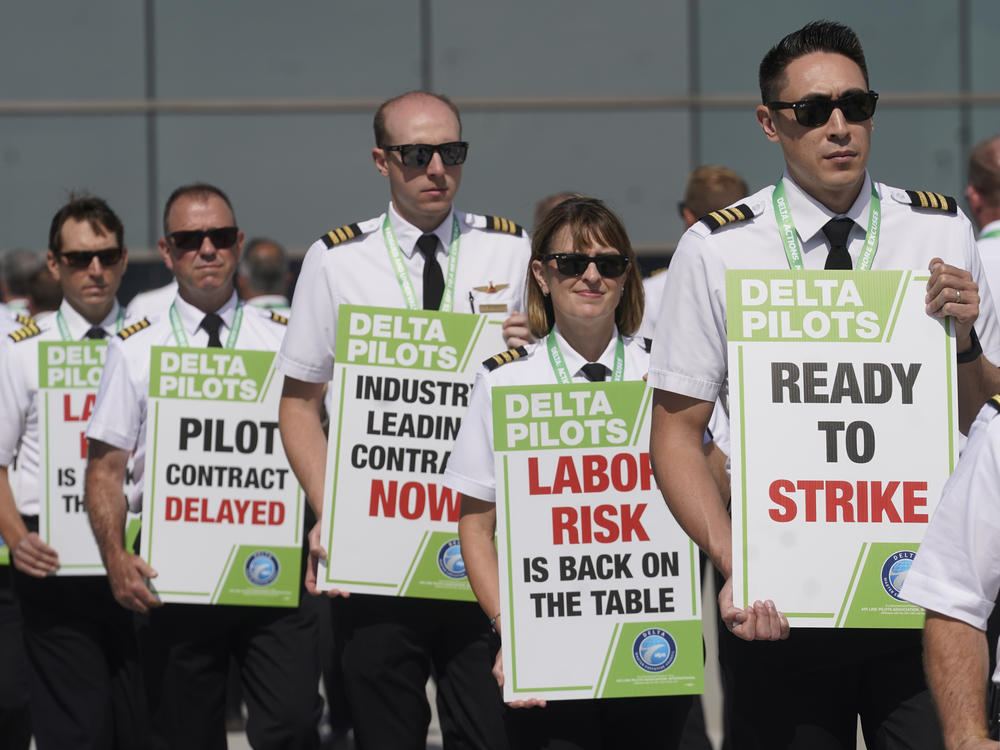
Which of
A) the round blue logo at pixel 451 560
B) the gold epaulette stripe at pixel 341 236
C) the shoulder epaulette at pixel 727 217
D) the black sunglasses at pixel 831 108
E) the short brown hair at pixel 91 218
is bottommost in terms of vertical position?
the round blue logo at pixel 451 560

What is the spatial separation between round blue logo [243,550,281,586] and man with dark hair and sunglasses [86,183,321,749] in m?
0.15

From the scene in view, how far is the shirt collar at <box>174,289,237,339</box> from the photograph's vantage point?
246 inches

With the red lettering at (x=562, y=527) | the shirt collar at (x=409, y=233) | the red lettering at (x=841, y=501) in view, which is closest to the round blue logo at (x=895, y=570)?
the red lettering at (x=841, y=501)

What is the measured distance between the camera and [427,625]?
5289 millimetres

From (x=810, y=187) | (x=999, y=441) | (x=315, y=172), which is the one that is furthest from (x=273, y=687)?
(x=315, y=172)

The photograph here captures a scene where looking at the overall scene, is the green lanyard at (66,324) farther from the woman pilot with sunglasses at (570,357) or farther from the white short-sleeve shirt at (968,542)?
the white short-sleeve shirt at (968,542)

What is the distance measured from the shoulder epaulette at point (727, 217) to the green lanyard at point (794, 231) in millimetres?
64

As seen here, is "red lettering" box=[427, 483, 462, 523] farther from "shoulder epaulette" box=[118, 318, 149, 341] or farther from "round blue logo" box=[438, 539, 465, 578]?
"shoulder epaulette" box=[118, 318, 149, 341]

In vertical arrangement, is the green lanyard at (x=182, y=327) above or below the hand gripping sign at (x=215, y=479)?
above

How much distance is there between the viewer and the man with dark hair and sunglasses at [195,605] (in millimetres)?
5941

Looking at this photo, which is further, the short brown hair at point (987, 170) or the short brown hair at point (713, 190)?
the short brown hair at point (713, 190)

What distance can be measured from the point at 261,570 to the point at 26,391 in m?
1.50

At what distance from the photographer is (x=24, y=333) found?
6.98 metres

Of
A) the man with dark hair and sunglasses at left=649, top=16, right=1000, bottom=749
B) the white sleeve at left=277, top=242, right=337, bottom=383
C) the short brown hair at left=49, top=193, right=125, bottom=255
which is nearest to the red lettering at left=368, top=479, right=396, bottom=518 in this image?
the white sleeve at left=277, top=242, right=337, bottom=383
